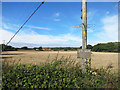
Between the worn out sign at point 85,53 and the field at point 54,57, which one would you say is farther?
the field at point 54,57

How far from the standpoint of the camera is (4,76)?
9.69 ft

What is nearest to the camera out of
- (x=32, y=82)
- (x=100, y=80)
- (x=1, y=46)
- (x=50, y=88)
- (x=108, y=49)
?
(x=1, y=46)

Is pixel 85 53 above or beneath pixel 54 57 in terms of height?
above

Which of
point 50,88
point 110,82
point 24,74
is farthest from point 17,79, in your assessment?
point 110,82

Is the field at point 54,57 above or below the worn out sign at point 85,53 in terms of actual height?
below

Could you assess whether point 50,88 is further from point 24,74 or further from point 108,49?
point 108,49

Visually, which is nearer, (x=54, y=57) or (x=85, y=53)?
(x=85, y=53)

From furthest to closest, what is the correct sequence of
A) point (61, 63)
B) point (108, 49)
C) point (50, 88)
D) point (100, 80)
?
1. point (108, 49)
2. point (61, 63)
3. point (100, 80)
4. point (50, 88)

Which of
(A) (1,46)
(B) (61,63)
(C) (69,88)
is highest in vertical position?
(A) (1,46)

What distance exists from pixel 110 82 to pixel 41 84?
224 centimetres

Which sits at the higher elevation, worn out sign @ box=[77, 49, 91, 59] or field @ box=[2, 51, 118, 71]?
worn out sign @ box=[77, 49, 91, 59]

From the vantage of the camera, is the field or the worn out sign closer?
the worn out sign

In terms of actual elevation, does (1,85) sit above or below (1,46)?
below

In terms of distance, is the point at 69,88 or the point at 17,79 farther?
the point at 17,79
